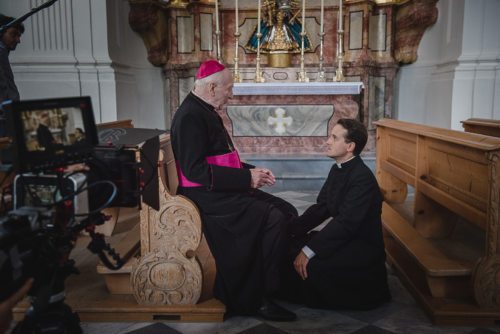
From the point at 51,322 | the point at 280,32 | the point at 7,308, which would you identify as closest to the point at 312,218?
the point at 51,322

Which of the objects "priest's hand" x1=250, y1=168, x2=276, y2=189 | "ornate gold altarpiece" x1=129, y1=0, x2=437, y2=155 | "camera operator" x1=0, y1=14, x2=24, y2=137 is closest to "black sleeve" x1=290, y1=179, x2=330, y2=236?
"priest's hand" x1=250, y1=168, x2=276, y2=189

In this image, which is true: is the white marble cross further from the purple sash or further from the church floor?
the church floor

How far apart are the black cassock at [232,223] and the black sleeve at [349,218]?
231mm

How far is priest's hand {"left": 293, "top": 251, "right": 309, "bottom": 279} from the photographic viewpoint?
2881 mm

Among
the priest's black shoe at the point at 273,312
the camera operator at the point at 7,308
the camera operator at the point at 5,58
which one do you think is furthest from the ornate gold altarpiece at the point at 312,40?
the camera operator at the point at 7,308

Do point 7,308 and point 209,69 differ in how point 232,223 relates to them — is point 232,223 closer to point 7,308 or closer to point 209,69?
point 209,69

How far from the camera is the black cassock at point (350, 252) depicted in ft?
9.29

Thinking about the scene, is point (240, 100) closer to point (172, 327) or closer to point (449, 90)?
point (449, 90)

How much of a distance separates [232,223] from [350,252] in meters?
0.72

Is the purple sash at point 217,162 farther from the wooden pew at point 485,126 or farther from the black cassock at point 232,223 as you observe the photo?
the wooden pew at point 485,126

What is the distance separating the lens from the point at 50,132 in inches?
63.9

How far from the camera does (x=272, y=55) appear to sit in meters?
7.94

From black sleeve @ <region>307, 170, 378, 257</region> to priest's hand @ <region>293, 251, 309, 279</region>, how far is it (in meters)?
0.08

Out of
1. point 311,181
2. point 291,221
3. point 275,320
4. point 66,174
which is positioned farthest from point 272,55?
point 66,174
